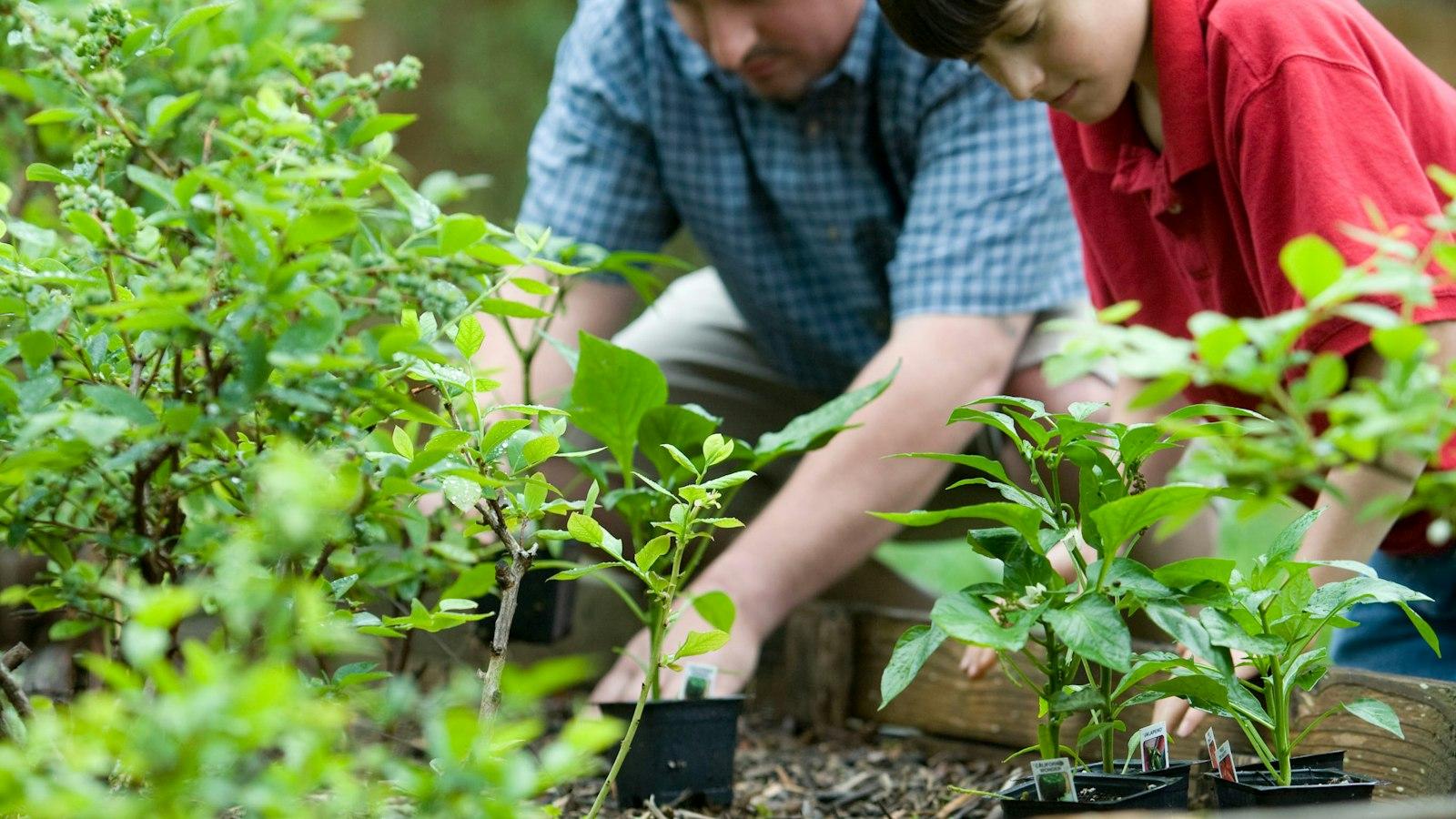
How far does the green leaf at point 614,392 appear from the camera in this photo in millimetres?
1119

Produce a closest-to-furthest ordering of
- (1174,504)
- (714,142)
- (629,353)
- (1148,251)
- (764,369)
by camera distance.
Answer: (1174,504) → (629,353) → (1148,251) → (714,142) → (764,369)

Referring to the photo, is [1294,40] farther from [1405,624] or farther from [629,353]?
[1405,624]

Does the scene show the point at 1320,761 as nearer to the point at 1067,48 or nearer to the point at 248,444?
the point at 1067,48

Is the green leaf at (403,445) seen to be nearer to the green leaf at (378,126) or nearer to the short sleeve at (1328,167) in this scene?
the green leaf at (378,126)

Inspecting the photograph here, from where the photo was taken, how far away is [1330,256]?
500 millimetres

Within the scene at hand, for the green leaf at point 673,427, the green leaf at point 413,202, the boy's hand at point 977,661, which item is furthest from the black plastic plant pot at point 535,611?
the green leaf at point 413,202

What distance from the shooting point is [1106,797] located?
2.86 feet

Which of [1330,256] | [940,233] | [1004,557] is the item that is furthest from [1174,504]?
[940,233]

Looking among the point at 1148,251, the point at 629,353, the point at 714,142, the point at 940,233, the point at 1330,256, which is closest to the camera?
the point at 1330,256

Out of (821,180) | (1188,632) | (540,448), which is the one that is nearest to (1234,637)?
(1188,632)

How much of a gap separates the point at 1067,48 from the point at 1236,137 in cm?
19

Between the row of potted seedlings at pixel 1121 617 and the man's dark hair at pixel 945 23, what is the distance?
473 mm

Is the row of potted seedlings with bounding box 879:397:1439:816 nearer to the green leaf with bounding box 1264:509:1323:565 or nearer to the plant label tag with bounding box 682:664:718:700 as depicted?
the green leaf with bounding box 1264:509:1323:565

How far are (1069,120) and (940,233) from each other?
0.97ft
